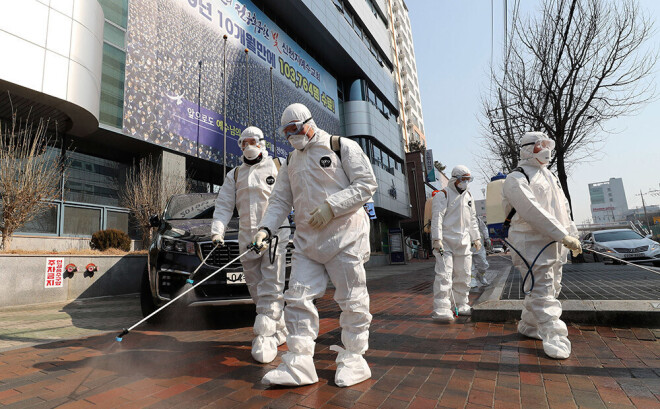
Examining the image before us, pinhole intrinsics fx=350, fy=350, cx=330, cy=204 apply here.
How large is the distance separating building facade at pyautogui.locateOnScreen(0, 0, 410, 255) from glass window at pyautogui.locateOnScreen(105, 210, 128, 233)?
0.04 metres

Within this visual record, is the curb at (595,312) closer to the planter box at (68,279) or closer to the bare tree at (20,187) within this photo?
the planter box at (68,279)

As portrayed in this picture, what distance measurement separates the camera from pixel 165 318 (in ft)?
16.2

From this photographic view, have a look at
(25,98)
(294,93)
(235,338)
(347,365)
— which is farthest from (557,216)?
(294,93)

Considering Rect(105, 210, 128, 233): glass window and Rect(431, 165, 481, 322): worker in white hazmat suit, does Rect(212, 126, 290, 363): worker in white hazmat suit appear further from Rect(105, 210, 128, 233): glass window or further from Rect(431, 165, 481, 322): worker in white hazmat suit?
Rect(105, 210, 128, 233): glass window

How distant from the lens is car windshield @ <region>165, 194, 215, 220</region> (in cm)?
506

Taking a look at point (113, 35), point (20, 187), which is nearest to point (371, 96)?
point (113, 35)

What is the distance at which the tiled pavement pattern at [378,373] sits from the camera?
212cm

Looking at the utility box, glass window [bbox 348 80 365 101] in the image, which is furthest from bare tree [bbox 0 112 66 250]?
glass window [bbox 348 80 365 101]

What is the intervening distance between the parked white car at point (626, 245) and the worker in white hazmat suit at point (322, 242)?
11261 mm

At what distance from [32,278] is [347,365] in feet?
25.1

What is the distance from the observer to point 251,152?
3557 mm

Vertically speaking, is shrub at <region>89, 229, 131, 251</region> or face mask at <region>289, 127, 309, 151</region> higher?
face mask at <region>289, 127, 309, 151</region>

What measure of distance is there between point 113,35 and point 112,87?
1.94m

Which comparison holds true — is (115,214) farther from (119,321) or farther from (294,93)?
(294,93)
